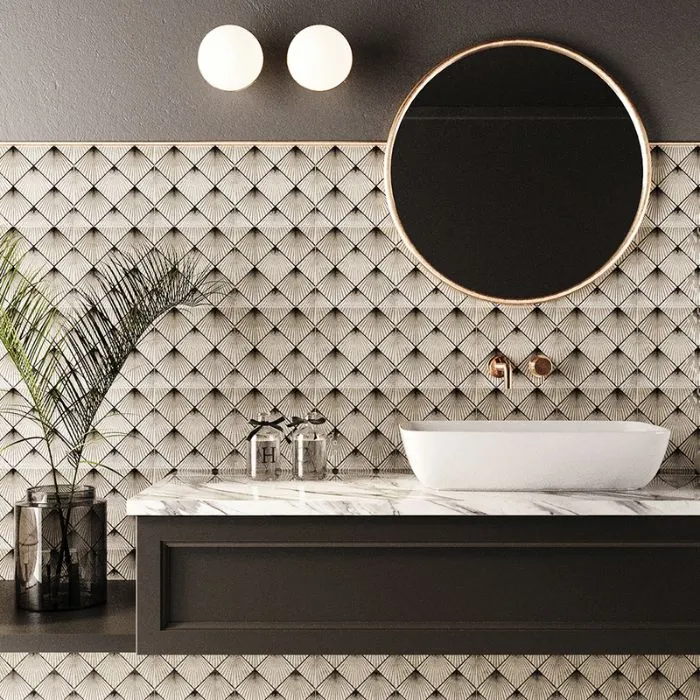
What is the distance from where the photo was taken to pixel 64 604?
7.44ft

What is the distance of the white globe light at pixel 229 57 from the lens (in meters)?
2.43

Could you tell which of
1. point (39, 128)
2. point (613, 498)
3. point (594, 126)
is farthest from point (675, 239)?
point (39, 128)

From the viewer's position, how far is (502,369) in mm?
2447

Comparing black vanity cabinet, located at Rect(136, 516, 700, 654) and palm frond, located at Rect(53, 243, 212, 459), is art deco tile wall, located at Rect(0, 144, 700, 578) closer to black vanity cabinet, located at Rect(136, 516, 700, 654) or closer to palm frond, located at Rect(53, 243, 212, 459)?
palm frond, located at Rect(53, 243, 212, 459)

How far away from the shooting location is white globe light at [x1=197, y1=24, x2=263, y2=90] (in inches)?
95.5

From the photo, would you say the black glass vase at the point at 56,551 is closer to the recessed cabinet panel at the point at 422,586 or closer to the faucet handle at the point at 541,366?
the recessed cabinet panel at the point at 422,586

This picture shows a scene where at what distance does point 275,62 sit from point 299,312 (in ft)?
2.44

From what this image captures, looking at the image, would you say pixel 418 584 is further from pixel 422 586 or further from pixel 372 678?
pixel 372 678

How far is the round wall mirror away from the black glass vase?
1.20m

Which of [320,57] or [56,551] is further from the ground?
[320,57]

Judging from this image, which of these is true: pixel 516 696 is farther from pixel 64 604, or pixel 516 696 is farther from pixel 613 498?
pixel 64 604

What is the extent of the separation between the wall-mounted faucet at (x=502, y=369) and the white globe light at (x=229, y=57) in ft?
3.49

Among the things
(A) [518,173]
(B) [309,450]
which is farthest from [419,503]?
(A) [518,173]

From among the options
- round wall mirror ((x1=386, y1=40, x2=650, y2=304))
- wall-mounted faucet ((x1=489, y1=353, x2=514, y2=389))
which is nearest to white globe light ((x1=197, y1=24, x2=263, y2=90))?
round wall mirror ((x1=386, y1=40, x2=650, y2=304))
